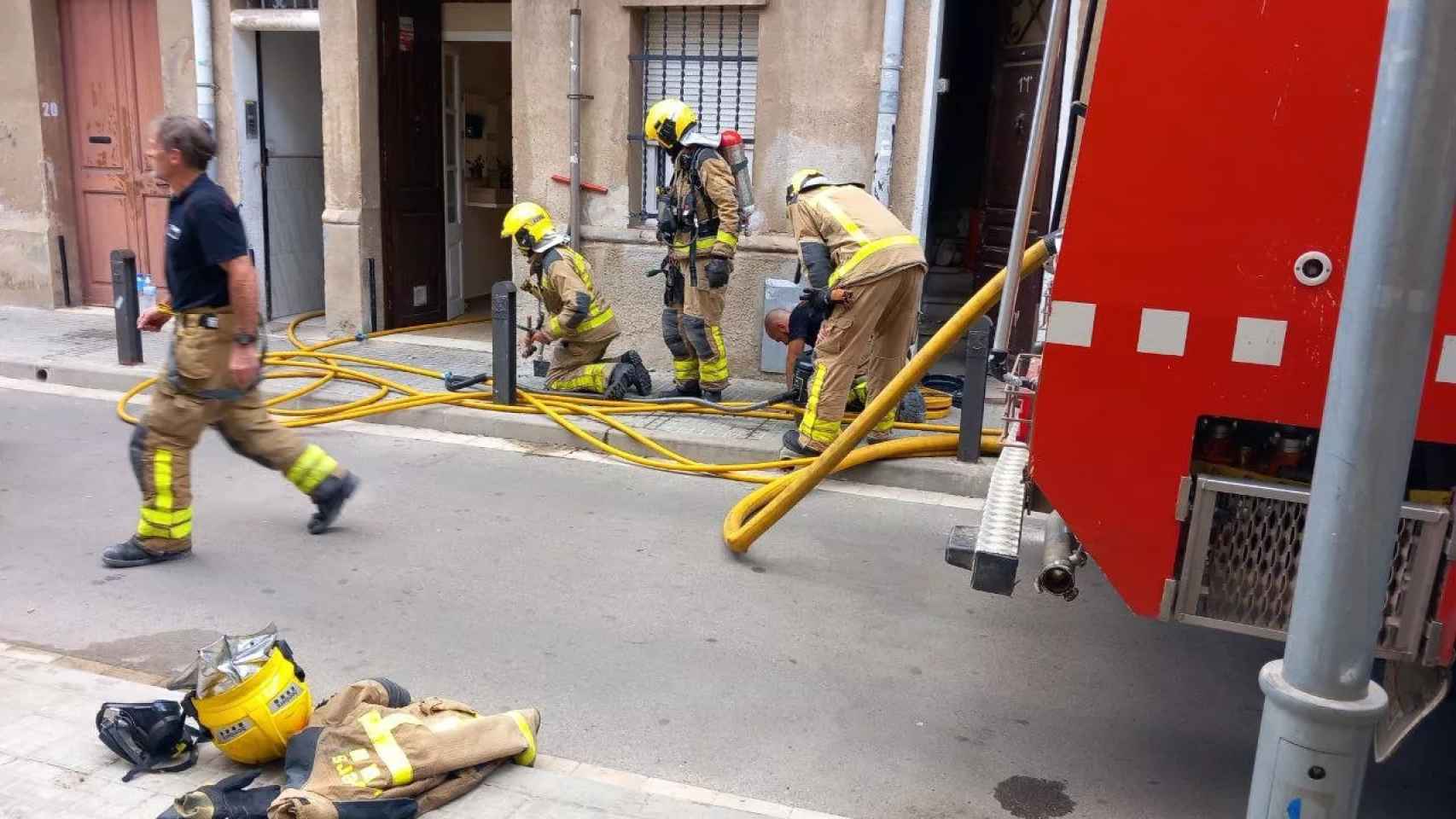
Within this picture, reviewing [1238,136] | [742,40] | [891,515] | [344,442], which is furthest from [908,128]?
[1238,136]

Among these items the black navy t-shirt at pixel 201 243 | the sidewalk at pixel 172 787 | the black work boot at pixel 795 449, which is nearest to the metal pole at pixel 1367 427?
the sidewalk at pixel 172 787

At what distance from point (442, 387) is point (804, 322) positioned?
103 inches

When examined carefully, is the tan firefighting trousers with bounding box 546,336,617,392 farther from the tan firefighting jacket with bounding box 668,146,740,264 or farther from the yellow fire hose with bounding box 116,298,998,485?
the tan firefighting jacket with bounding box 668,146,740,264

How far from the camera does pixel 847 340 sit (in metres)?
6.55

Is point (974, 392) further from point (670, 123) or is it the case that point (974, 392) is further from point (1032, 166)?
point (1032, 166)

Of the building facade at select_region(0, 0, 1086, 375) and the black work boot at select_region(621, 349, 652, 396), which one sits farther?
the building facade at select_region(0, 0, 1086, 375)

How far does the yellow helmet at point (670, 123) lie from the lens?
7.74m

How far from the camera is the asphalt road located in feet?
11.6

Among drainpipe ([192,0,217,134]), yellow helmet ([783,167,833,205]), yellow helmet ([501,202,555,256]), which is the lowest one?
yellow helmet ([501,202,555,256])

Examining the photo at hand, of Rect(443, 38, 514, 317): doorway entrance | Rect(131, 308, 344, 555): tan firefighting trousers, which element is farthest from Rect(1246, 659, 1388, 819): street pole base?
Rect(443, 38, 514, 317): doorway entrance

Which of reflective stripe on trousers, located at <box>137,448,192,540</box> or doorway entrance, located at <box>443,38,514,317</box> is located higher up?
doorway entrance, located at <box>443,38,514,317</box>

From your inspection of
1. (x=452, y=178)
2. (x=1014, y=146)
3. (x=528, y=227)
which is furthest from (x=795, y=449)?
(x=452, y=178)

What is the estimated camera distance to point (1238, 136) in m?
2.73

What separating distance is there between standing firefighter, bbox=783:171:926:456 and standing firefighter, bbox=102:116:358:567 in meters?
2.93
